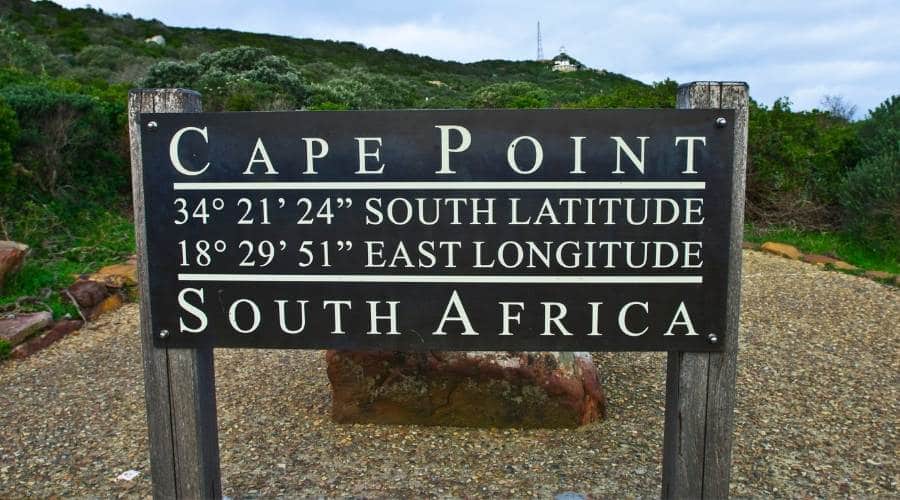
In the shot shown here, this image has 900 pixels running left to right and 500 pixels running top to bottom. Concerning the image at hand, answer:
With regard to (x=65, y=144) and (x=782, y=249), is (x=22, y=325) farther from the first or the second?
(x=782, y=249)

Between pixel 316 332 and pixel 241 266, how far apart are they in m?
0.28

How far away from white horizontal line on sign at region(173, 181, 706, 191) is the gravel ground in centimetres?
146

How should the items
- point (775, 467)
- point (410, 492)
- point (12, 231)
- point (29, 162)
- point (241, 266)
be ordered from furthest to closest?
point (29, 162), point (12, 231), point (775, 467), point (410, 492), point (241, 266)

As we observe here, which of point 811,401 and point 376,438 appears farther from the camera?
point 811,401

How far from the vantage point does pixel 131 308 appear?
18.2 feet

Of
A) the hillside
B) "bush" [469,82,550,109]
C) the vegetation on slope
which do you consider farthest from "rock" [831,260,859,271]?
the hillside

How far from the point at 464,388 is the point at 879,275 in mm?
4926

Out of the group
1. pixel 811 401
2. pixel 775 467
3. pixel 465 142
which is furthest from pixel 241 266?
pixel 811 401

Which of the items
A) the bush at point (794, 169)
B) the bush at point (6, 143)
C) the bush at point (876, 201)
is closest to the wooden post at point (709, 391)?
the bush at point (876, 201)

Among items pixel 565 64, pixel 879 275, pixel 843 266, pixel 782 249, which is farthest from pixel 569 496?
pixel 565 64

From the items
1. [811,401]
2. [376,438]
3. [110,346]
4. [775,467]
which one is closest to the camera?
[775,467]

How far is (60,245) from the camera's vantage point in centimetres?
671

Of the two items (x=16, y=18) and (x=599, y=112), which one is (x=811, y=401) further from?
(x=16, y=18)

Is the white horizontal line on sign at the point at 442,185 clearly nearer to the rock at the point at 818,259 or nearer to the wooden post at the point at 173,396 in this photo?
the wooden post at the point at 173,396
